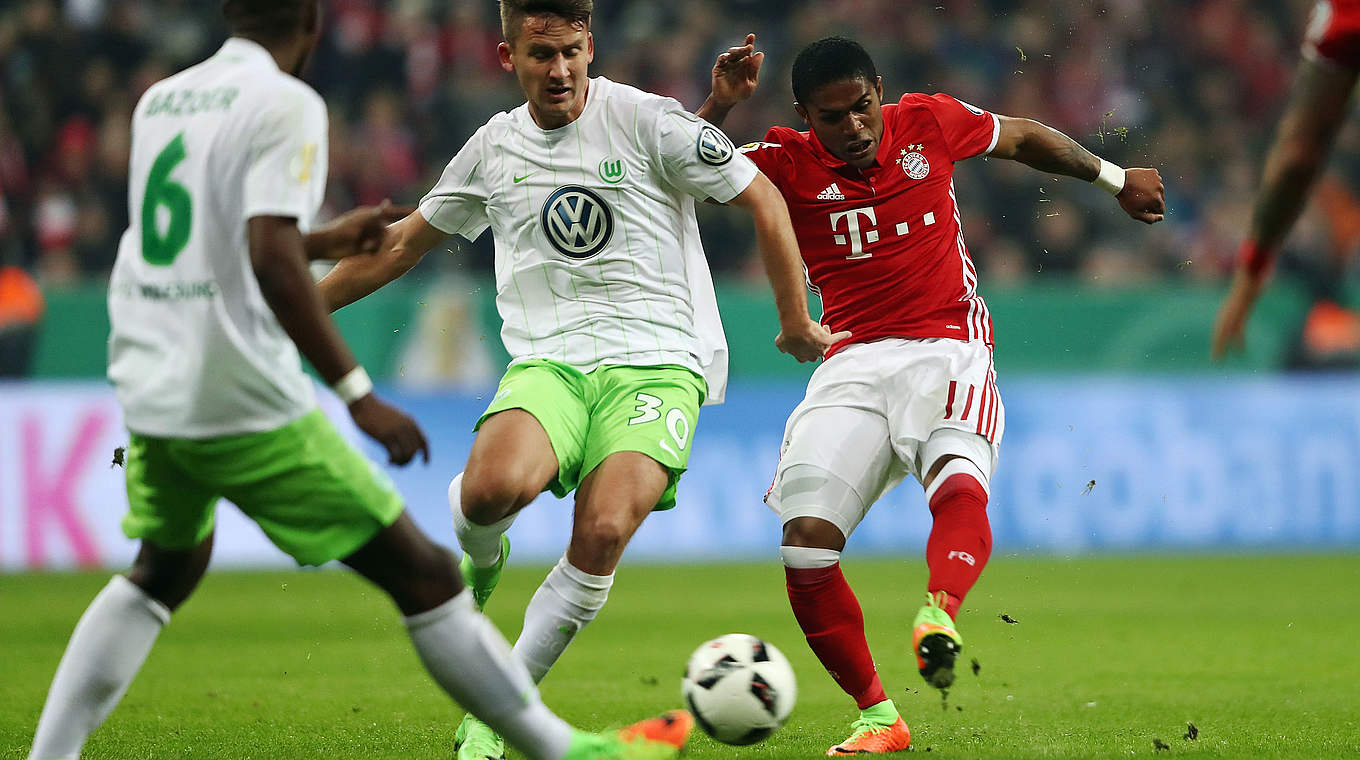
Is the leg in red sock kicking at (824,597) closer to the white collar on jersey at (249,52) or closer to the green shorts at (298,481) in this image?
the green shorts at (298,481)

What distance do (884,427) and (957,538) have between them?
2.03 ft

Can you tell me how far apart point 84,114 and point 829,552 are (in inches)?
454

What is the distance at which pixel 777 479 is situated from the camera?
551 centimetres

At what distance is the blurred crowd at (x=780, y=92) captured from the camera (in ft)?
46.2

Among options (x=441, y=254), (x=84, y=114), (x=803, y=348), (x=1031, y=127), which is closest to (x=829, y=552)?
(x=803, y=348)

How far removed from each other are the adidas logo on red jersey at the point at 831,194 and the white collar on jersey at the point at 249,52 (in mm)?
2346

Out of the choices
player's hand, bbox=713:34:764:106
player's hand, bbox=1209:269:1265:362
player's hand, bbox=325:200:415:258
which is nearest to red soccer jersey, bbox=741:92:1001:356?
player's hand, bbox=713:34:764:106

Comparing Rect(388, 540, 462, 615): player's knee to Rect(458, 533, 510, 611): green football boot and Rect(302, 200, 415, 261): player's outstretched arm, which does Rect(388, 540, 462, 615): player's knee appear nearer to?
Rect(302, 200, 415, 261): player's outstretched arm

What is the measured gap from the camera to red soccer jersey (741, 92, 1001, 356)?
5656mm

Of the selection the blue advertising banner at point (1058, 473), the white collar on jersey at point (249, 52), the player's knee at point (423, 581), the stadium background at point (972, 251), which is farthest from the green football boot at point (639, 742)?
the blue advertising banner at point (1058, 473)

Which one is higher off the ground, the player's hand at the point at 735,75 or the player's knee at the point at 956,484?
the player's hand at the point at 735,75

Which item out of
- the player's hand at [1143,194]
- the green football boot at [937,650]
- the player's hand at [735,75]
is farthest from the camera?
the player's hand at [1143,194]

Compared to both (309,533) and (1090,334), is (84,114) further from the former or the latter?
(309,533)

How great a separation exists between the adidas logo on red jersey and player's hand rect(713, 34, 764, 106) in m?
0.43
